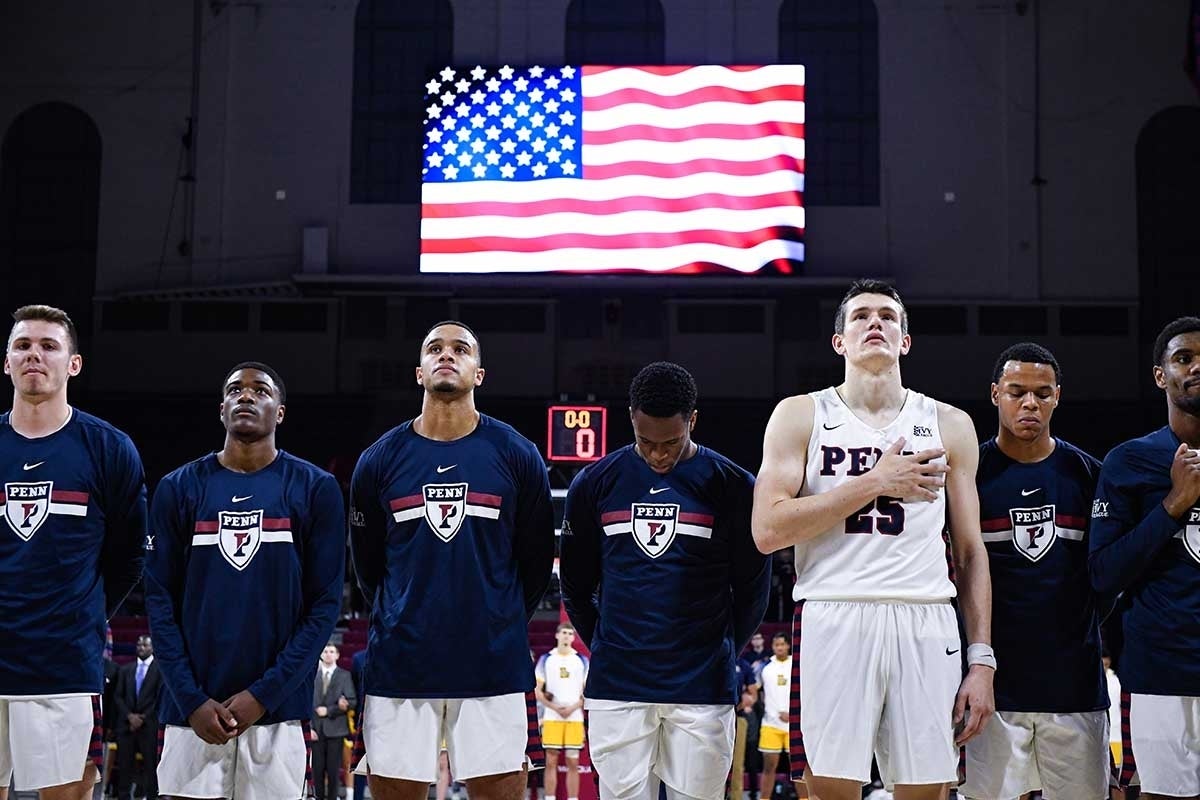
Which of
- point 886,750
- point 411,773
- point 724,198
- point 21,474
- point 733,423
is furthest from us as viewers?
point 733,423

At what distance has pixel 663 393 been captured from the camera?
457 cm

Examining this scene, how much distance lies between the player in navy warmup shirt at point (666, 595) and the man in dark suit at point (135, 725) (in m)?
8.96

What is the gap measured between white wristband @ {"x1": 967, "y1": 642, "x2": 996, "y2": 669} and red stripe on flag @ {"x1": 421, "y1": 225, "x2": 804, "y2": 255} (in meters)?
14.7

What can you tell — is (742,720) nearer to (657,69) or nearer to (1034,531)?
(1034,531)

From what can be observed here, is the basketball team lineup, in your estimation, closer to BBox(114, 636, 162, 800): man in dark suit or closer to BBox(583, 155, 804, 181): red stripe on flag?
BBox(114, 636, 162, 800): man in dark suit

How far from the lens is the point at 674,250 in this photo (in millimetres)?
18500

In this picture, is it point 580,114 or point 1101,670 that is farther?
point 580,114

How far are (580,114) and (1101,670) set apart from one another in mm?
15097

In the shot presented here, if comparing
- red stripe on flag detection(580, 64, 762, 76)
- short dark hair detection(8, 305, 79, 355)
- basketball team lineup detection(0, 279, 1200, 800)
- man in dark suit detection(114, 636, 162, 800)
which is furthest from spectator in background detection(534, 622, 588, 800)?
red stripe on flag detection(580, 64, 762, 76)

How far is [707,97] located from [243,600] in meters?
15.2

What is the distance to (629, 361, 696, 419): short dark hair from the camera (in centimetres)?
457

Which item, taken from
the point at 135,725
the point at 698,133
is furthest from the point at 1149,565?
the point at 698,133

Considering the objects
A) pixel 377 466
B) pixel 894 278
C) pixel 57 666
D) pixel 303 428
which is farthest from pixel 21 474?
pixel 894 278

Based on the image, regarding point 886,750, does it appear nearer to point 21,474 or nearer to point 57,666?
point 57,666
